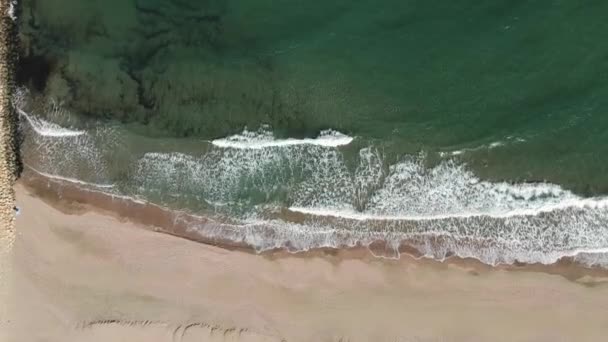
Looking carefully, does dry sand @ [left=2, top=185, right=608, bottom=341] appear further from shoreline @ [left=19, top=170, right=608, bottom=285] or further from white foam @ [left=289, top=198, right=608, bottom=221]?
white foam @ [left=289, top=198, right=608, bottom=221]

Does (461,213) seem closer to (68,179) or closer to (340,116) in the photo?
(340,116)

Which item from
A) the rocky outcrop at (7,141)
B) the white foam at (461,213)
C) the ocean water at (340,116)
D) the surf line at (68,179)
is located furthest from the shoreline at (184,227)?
the white foam at (461,213)

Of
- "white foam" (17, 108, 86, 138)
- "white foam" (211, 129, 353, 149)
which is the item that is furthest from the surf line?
"white foam" (211, 129, 353, 149)

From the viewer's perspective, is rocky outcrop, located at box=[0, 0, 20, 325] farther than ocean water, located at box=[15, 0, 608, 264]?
Yes

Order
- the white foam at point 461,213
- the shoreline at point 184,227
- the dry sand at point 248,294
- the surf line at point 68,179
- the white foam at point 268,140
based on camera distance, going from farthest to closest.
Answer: the surf line at point 68,179
the white foam at point 268,140
the white foam at point 461,213
the shoreline at point 184,227
the dry sand at point 248,294

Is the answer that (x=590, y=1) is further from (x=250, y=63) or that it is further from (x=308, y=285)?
(x=308, y=285)

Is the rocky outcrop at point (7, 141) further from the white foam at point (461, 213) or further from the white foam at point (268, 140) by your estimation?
the white foam at point (461, 213)
